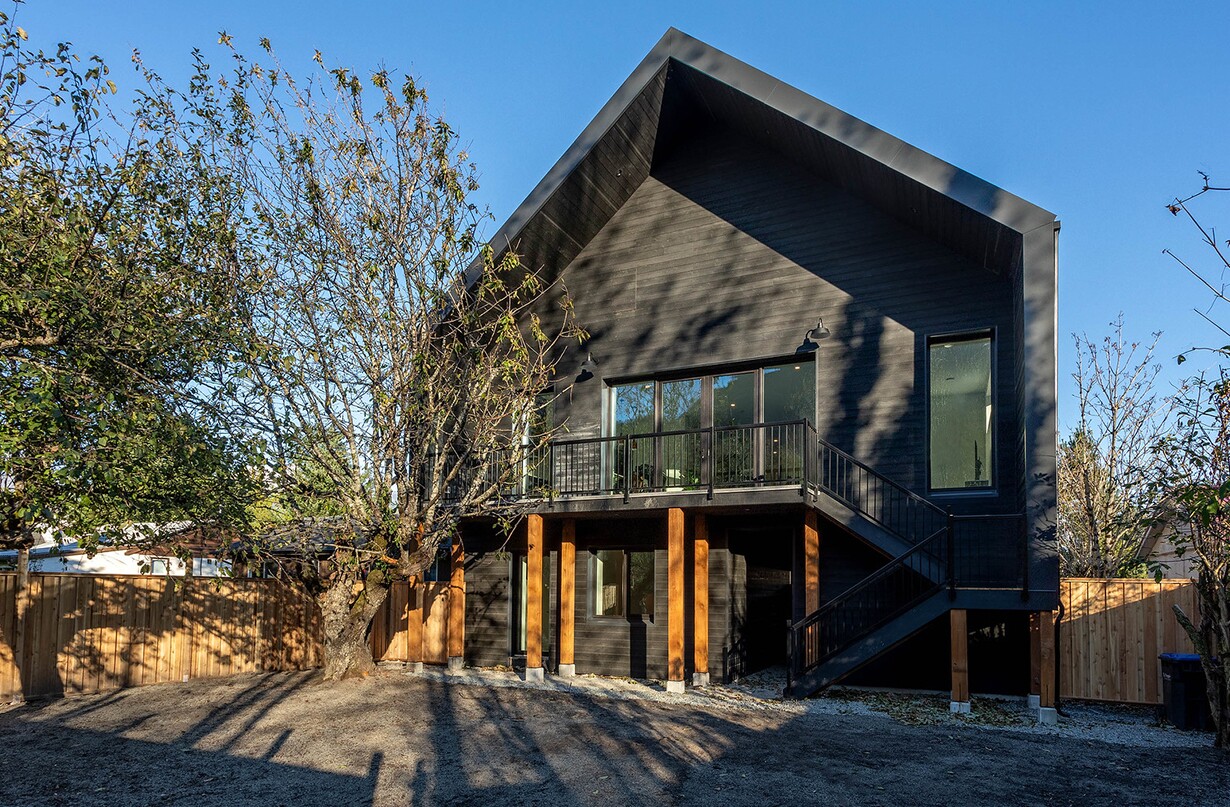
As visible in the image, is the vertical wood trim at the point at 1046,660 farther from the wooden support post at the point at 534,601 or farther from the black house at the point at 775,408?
the wooden support post at the point at 534,601

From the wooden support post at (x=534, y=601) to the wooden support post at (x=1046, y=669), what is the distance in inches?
260

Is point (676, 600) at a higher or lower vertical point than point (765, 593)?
higher

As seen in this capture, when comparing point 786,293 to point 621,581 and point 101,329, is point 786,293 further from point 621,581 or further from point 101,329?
point 101,329

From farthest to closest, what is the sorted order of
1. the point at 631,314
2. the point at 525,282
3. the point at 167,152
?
the point at 631,314 < the point at 525,282 < the point at 167,152

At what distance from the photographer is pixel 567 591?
43.6 ft

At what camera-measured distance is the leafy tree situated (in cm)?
740

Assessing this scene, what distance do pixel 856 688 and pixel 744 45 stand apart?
30.8 ft

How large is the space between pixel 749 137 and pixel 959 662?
8.20 meters

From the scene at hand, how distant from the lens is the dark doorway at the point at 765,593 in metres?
13.7

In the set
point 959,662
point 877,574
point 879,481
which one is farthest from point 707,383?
point 959,662

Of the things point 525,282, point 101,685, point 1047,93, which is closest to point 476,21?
point 525,282

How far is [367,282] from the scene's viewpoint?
1137 centimetres

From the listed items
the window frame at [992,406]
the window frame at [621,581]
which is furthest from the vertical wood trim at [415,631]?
the window frame at [992,406]

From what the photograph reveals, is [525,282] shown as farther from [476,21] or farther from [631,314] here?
[476,21]
